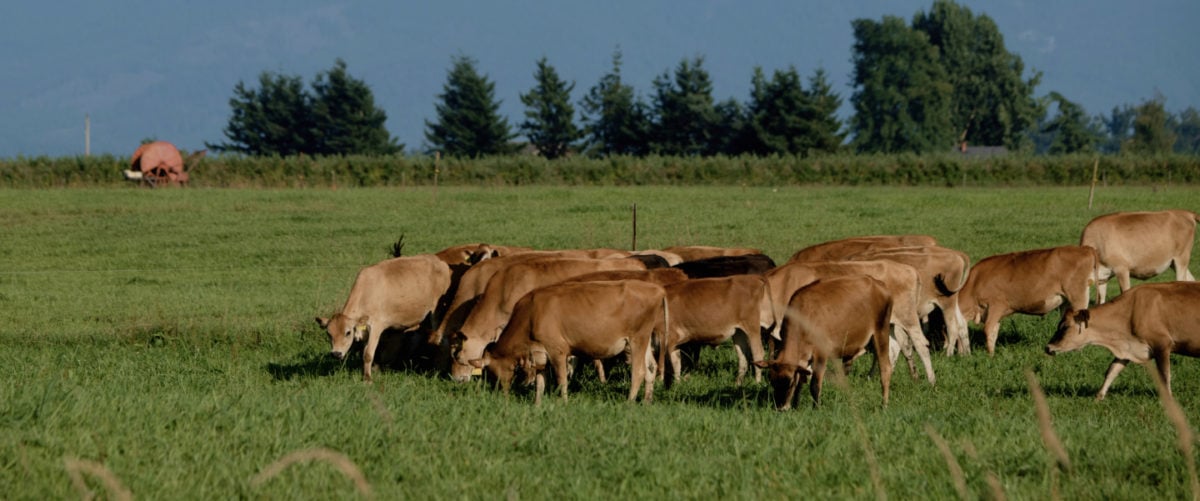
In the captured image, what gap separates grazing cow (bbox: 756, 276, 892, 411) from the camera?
11.2 metres

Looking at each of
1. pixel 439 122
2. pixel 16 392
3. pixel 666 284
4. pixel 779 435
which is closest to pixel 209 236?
pixel 666 284

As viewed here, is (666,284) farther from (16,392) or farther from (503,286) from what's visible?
(16,392)

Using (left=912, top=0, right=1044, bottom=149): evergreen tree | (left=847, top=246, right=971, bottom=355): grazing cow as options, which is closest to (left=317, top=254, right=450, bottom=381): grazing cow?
(left=847, top=246, right=971, bottom=355): grazing cow

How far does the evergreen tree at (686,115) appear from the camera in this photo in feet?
285

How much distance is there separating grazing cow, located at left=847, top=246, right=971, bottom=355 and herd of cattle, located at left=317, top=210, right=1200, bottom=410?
23 millimetres

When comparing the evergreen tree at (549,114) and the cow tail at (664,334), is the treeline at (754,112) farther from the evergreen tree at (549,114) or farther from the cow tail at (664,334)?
the cow tail at (664,334)

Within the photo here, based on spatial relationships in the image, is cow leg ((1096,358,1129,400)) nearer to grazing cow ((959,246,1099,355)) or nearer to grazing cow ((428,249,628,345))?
grazing cow ((959,246,1099,355))

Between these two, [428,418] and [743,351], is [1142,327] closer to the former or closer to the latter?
[743,351]

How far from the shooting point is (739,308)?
43.2ft

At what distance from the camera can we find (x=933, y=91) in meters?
109

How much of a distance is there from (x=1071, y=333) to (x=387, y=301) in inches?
318

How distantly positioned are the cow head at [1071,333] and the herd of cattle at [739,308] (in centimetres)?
2

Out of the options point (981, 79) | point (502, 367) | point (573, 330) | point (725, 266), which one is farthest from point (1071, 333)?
point (981, 79)

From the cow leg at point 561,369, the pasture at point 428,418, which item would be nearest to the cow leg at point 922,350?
the pasture at point 428,418
